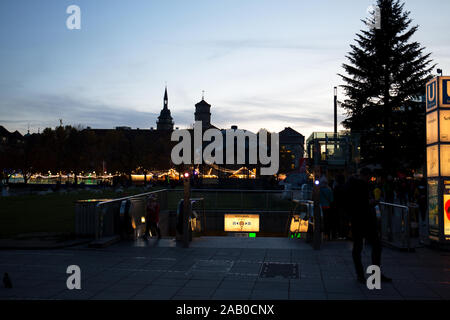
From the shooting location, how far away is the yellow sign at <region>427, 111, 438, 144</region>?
12.0 m

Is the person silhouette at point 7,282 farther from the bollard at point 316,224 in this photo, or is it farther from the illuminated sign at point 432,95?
the illuminated sign at point 432,95

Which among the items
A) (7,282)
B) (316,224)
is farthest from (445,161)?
(7,282)

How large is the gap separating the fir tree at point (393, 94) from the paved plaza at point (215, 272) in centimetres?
2910

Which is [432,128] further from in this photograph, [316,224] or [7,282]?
[7,282]

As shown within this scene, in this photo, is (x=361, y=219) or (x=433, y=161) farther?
(x=433, y=161)

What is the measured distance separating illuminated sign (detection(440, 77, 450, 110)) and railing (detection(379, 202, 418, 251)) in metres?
2.87

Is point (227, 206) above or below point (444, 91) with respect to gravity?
below

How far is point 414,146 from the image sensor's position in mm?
38938

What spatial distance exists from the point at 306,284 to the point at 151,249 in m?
4.81

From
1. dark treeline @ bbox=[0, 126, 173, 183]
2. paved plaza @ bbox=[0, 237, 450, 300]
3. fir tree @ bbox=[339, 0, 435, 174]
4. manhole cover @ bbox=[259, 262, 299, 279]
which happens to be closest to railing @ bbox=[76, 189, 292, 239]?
paved plaza @ bbox=[0, 237, 450, 300]

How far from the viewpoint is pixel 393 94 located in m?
39.7

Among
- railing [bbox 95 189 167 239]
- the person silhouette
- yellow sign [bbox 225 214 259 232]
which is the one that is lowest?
yellow sign [bbox 225 214 259 232]

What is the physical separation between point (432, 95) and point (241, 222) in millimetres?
12129

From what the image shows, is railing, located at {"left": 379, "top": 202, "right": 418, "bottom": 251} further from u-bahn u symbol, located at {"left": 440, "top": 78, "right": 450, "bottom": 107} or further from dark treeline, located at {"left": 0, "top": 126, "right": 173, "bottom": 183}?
dark treeline, located at {"left": 0, "top": 126, "right": 173, "bottom": 183}
